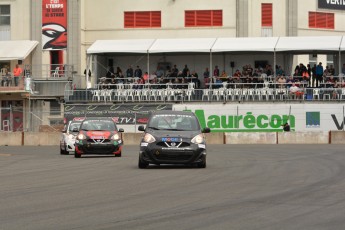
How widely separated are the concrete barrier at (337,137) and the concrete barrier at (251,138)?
3.00 m

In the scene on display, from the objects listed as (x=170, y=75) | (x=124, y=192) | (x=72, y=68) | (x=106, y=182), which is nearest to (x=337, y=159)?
(x=106, y=182)

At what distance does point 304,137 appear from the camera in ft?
163

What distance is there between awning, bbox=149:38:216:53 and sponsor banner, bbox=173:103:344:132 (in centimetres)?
451

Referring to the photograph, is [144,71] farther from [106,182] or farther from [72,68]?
[106,182]

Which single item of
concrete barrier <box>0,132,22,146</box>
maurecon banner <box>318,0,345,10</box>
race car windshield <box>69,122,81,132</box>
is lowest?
concrete barrier <box>0,132,22,146</box>

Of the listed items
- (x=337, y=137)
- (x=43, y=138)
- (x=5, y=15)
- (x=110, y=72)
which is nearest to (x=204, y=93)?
(x=110, y=72)

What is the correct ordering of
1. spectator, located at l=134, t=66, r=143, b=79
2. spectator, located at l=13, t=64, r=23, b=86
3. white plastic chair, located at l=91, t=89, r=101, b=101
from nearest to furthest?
white plastic chair, located at l=91, t=89, r=101, b=101, spectator, located at l=134, t=66, r=143, b=79, spectator, located at l=13, t=64, r=23, b=86

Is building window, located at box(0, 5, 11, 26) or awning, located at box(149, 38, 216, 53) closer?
awning, located at box(149, 38, 216, 53)

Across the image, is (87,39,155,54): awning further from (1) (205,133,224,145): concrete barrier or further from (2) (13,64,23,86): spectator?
(1) (205,133,224,145): concrete barrier

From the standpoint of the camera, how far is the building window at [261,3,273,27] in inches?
2655

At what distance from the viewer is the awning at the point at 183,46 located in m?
57.8

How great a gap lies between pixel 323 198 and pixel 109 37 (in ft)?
176

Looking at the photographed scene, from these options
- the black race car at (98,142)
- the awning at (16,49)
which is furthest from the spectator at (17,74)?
the black race car at (98,142)

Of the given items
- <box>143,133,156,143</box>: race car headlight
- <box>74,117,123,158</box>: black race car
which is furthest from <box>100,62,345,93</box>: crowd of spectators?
<box>143,133,156,143</box>: race car headlight
